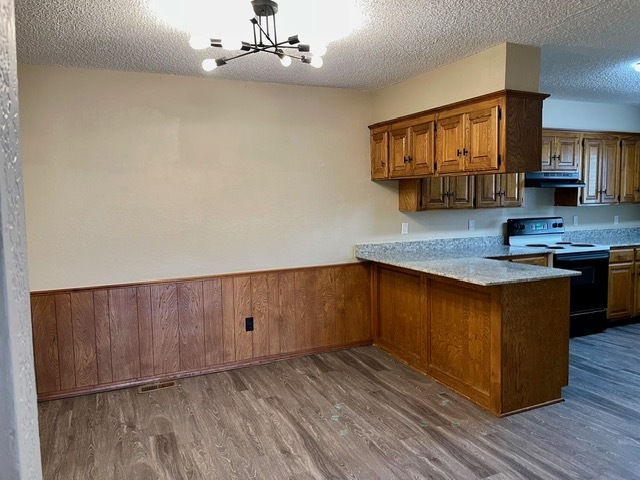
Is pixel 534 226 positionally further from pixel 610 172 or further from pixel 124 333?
pixel 124 333

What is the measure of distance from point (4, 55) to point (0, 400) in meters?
0.26

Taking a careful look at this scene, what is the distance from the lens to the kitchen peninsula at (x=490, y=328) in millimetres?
3150

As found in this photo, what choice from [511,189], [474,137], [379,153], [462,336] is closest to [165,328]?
[462,336]

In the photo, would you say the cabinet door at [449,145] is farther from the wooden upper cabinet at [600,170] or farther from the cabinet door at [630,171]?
the cabinet door at [630,171]

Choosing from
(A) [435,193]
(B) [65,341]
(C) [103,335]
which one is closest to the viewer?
(B) [65,341]

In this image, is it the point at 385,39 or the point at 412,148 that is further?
the point at 412,148

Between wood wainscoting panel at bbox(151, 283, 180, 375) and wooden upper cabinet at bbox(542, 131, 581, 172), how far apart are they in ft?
13.3

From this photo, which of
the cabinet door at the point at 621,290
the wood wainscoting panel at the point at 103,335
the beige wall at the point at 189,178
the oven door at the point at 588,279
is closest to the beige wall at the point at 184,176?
the beige wall at the point at 189,178

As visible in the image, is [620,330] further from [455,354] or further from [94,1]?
[94,1]

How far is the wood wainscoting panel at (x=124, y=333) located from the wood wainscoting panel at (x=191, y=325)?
353 mm

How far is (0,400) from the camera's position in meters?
0.36

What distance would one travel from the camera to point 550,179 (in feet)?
16.6

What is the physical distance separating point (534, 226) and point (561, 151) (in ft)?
2.87

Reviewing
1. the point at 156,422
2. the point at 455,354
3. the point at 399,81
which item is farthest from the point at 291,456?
the point at 399,81
